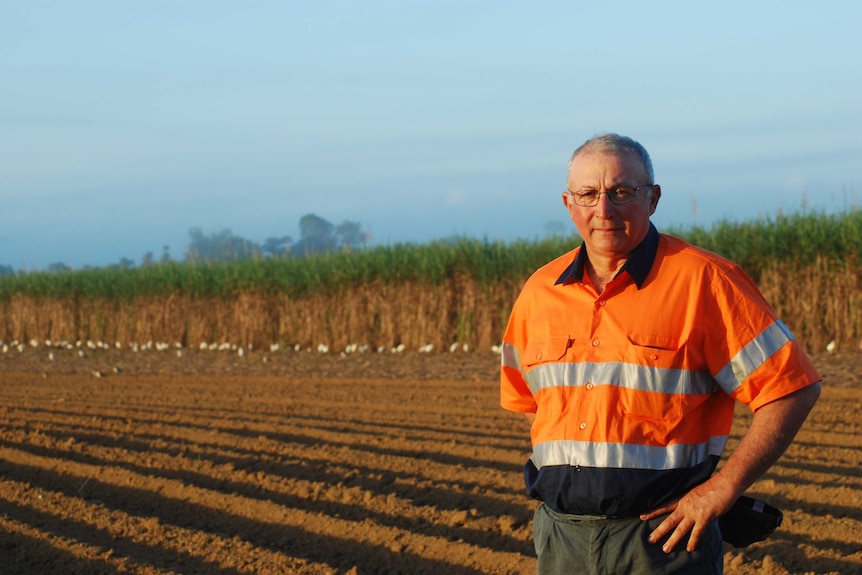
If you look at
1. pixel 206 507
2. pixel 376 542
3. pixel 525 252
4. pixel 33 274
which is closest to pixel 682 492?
pixel 376 542

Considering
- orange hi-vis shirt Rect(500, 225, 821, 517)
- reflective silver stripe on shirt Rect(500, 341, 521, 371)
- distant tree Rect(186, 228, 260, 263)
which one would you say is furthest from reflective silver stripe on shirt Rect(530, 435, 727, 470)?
distant tree Rect(186, 228, 260, 263)

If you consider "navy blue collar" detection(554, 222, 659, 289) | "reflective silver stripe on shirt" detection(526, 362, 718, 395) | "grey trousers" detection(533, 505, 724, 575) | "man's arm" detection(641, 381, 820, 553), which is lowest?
"grey trousers" detection(533, 505, 724, 575)

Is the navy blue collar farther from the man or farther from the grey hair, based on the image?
the grey hair

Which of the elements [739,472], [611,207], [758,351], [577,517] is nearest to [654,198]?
[611,207]

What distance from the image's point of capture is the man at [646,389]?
2.40 m

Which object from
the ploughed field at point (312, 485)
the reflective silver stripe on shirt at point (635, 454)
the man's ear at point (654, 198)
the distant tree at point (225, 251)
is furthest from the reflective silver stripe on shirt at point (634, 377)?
the distant tree at point (225, 251)

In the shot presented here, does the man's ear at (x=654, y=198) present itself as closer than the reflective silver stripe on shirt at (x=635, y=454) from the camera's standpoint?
No

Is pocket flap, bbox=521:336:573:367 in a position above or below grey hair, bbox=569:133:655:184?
below

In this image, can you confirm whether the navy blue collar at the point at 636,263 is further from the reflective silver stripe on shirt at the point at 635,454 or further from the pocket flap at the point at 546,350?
the reflective silver stripe on shirt at the point at 635,454

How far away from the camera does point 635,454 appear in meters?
2.44

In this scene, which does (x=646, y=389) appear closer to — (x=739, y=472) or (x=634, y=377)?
(x=634, y=377)

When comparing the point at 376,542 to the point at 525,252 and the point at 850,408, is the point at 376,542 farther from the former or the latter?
the point at 525,252

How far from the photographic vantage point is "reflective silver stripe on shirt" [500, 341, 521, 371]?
291cm

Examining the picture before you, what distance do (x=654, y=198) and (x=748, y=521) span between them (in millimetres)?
902
